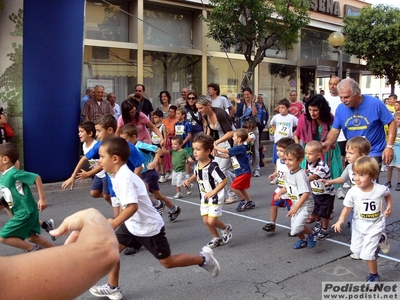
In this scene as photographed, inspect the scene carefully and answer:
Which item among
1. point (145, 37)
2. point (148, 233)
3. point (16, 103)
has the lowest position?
point (148, 233)

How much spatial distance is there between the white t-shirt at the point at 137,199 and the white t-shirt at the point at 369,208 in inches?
70.3

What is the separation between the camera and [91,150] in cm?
568

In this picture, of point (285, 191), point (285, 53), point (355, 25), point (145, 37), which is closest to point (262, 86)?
point (285, 53)

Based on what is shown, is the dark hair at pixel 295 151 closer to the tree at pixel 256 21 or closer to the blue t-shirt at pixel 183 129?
the blue t-shirt at pixel 183 129

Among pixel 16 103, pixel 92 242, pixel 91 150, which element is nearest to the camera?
pixel 92 242

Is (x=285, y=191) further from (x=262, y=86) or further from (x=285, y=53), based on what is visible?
(x=285, y=53)

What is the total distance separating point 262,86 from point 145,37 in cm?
589

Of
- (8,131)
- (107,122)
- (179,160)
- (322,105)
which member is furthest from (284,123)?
(8,131)

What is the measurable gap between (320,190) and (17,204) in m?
3.42

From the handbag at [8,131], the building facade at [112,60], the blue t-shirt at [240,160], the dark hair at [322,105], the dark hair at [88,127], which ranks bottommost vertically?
the blue t-shirt at [240,160]

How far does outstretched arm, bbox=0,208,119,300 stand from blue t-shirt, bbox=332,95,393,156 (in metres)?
4.59

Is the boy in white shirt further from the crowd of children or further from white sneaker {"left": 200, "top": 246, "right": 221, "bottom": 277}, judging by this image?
white sneaker {"left": 200, "top": 246, "right": 221, "bottom": 277}

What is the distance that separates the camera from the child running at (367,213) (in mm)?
4117

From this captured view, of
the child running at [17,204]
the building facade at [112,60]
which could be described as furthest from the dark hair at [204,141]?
the building facade at [112,60]
